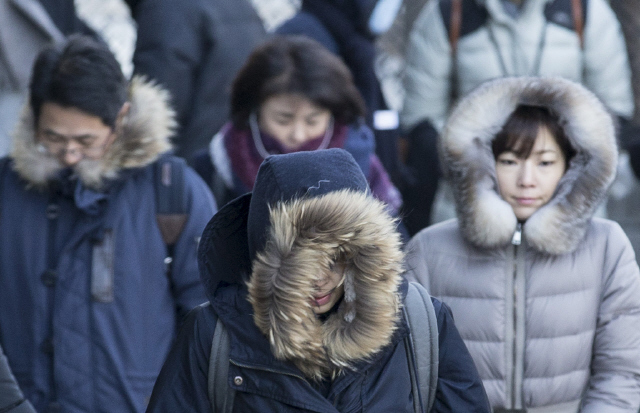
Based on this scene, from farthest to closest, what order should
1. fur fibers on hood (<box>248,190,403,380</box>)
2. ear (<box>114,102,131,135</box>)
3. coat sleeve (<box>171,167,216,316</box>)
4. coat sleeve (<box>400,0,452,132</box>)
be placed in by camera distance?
1. coat sleeve (<box>400,0,452,132</box>)
2. ear (<box>114,102,131,135</box>)
3. coat sleeve (<box>171,167,216,316</box>)
4. fur fibers on hood (<box>248,190,403,380</box>)

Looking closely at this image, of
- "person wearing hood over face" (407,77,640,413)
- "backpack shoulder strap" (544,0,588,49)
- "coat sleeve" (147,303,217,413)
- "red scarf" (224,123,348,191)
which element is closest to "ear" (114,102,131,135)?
"red scarf" (224,123,348,191)

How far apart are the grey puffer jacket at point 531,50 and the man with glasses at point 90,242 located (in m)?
1.77

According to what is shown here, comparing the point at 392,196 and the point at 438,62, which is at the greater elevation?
the point at 438,62

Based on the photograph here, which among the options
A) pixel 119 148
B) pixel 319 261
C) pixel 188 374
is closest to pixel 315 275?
pixel 319 261

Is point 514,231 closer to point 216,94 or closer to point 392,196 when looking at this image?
point 392,196

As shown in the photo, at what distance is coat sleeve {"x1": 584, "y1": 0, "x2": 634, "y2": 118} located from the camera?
4977mm

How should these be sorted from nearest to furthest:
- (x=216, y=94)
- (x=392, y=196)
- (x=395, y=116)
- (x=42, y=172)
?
(x=42, y=172)
(x=392, y=196)
(x=216, y=94)
(x=395, y=116)

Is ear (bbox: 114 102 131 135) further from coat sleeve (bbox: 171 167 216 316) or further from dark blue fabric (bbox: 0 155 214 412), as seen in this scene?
coat sleeve (bbox: 171 167 216 316)

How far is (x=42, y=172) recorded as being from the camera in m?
3.62

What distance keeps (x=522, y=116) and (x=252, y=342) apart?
59.4 inches

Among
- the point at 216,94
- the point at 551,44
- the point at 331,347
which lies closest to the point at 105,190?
the point at 331,347

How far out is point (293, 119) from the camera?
452 centimetres

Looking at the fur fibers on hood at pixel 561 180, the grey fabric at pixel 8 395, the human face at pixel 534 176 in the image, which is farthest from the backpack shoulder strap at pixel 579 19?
the grey fabric at pixel 8 395

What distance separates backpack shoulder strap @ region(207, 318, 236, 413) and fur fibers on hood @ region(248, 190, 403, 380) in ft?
0.39
